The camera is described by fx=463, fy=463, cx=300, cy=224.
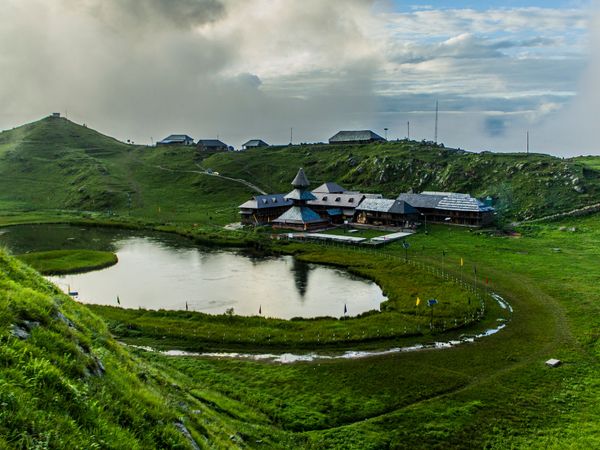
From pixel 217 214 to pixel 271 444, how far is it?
10851cm

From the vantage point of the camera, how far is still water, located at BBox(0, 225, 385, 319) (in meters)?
55.2

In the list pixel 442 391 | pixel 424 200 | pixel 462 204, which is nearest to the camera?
pixel 442 391

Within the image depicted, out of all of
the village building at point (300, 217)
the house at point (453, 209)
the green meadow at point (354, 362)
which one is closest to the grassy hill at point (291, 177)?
the green meadow at point (354, 362)

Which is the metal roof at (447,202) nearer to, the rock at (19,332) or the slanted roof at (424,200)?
the slanted roof at (424,200)

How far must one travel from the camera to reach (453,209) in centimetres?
10556

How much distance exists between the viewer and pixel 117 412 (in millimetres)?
12664

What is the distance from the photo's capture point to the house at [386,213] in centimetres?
10488

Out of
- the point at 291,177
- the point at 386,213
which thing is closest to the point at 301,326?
the point at 386,213

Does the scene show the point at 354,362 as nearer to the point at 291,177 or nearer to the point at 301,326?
the point at 301,326

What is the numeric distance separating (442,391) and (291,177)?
137195mm

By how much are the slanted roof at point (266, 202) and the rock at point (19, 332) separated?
101716 millimetres

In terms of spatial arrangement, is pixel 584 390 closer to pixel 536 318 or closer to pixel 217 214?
pixel 536 318

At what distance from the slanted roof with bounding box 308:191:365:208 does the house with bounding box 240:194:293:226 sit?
359 inches

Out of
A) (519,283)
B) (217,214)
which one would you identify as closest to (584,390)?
(519,283)
